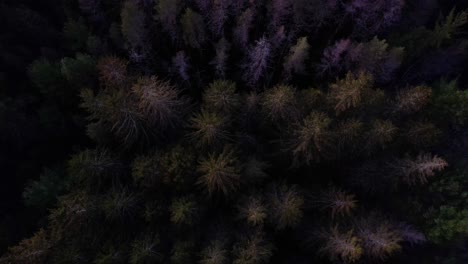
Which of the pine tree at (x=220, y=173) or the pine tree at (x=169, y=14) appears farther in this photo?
the pine tree at (x=169, y=14)

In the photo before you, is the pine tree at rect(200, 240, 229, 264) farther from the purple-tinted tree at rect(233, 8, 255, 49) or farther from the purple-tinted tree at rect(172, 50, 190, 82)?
the purple-tinted tree at rect(233, 8, 255, 49)

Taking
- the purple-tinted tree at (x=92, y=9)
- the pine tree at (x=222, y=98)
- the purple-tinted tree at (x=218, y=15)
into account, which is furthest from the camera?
the purple-tinted tree at (x=92, y=9)

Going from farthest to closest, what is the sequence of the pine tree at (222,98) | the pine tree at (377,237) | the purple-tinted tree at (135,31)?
the purple-tinted tree at (135,31) < the pine tree at (222,98) < the pine tree at (377,237)

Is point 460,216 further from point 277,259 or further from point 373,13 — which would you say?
point 373,13

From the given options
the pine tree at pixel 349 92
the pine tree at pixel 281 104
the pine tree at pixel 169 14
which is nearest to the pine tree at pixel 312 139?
the pine tree at pixel 281 104

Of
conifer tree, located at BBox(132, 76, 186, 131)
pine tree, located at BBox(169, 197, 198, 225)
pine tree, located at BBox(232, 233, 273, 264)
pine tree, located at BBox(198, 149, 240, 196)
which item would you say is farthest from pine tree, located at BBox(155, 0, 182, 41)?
pine tree, located at BBox(232, 233, 273, 264)

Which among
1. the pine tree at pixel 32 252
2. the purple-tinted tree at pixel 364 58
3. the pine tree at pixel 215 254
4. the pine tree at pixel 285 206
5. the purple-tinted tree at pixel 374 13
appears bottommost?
the pine tree at pixel 215 254

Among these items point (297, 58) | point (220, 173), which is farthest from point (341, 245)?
point (297, 58)

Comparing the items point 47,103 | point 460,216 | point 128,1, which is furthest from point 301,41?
point 47,103

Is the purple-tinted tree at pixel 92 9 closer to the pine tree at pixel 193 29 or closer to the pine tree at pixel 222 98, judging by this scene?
the pine tree at pixel 193 29
